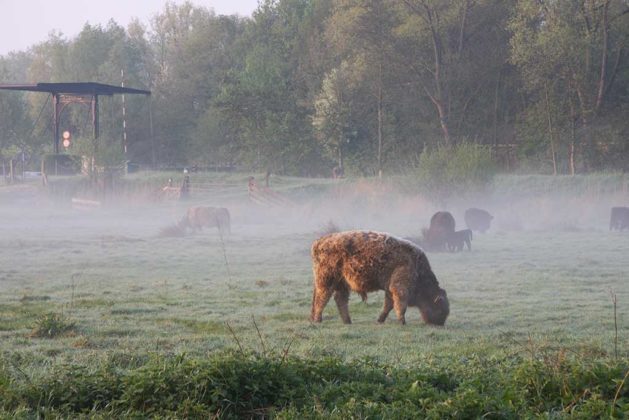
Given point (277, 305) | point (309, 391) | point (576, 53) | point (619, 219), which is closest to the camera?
point (309, 391)

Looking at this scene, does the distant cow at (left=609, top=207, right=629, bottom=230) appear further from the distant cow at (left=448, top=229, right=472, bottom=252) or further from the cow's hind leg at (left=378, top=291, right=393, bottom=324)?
the cow's hind leg at (left=378, top=291, right=393, bottom=324)

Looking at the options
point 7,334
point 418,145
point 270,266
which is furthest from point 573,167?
point 7,334

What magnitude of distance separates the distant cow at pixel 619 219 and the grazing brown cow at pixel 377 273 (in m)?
23.3

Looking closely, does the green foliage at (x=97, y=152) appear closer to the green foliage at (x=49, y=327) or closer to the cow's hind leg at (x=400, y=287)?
the green foliage at (x=49, y=327)

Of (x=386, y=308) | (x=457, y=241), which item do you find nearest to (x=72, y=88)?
(x=457, y=241)

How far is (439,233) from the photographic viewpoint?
27266 mm

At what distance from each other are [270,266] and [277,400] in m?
16.3

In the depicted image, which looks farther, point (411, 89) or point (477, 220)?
point (411, 89)

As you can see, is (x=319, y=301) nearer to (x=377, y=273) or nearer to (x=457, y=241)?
(x=377, y=273)

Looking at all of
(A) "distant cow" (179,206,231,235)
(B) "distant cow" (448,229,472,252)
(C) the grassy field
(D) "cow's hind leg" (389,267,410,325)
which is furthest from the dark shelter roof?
(D) "cow's hind leg" (389,267,410,325)

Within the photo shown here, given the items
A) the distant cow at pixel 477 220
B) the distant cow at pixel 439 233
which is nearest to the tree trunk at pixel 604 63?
the distant cow at pixel 477 220

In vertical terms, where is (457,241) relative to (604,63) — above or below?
below

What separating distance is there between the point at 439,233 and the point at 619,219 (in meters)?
11.3

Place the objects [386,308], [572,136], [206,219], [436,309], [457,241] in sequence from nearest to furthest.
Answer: [436,309], [386,308], [457,241], [206,219], [572,136]
